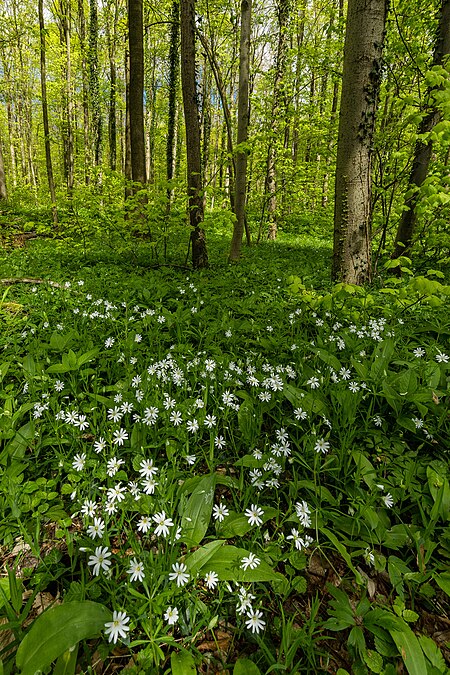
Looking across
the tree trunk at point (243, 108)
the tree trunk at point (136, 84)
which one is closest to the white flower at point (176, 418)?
the tree trunk at point (243, 108)

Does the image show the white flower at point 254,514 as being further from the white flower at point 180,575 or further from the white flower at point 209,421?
the white flower at point 209,421

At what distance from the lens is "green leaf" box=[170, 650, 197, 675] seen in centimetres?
115

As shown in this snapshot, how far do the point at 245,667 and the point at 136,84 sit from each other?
9884 mm

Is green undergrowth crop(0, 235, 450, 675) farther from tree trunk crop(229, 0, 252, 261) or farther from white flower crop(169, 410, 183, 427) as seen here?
tree trunk crop(229, 0, 252, 261)

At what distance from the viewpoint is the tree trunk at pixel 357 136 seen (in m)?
3.68

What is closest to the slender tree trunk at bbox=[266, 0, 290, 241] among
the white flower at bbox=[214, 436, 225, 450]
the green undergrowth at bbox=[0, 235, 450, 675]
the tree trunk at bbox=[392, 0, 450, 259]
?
the tree trunk at bbox=[392, 0, 450, 259]

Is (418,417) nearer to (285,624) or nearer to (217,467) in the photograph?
(217,467)

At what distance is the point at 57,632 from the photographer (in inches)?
44.1

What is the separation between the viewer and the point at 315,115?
10055 mm

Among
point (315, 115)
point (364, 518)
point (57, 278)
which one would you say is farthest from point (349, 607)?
point (315, 115)

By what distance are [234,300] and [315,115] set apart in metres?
8.50

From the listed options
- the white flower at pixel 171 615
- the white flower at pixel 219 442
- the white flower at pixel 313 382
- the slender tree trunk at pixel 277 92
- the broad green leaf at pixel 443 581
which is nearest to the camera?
the white flower at pixel 171 615

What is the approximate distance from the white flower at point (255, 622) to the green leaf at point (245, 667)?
0.09 m

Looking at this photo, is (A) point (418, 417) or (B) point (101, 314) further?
(B) point (101, 314)
